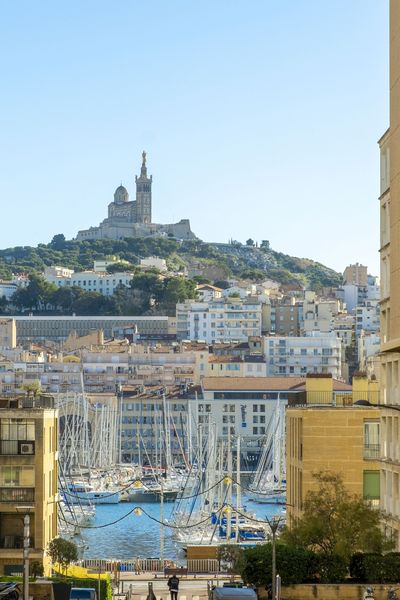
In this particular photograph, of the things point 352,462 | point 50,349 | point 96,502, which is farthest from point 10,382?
point 352,462

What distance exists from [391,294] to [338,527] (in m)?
4.08

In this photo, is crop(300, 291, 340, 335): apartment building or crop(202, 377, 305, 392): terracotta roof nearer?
crop(202, 377, 305, 392): terracotta roof

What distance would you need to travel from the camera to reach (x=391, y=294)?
88.3ft

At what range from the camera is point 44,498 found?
3781 centimetres

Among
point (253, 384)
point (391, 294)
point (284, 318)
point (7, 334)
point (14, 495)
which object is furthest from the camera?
point (284, 318)

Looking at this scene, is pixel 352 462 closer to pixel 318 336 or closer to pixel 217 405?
pixel 217 405

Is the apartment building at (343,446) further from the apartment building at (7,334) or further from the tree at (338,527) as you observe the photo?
the apartment building at (7,334)

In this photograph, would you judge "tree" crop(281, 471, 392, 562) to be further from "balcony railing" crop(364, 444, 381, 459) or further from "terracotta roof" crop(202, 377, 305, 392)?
"terracotta roof" crop(202, 377, 305, 392)

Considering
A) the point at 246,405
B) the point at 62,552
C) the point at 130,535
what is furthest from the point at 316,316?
the point at 62,552

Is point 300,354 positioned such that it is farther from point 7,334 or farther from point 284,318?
point 7,334

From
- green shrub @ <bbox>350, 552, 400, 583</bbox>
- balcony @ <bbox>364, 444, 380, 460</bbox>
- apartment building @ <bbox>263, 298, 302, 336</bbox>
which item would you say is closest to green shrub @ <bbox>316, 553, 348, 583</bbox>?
green shrub @ <bbox>350, 552, 400, 583</bbox>

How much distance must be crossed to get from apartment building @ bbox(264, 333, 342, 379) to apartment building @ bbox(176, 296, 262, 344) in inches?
872

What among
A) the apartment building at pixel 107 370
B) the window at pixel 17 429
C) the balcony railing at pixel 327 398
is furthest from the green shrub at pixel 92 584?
the apartment building at pixel 107 370

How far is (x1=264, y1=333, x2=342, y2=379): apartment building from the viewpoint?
546 feet
